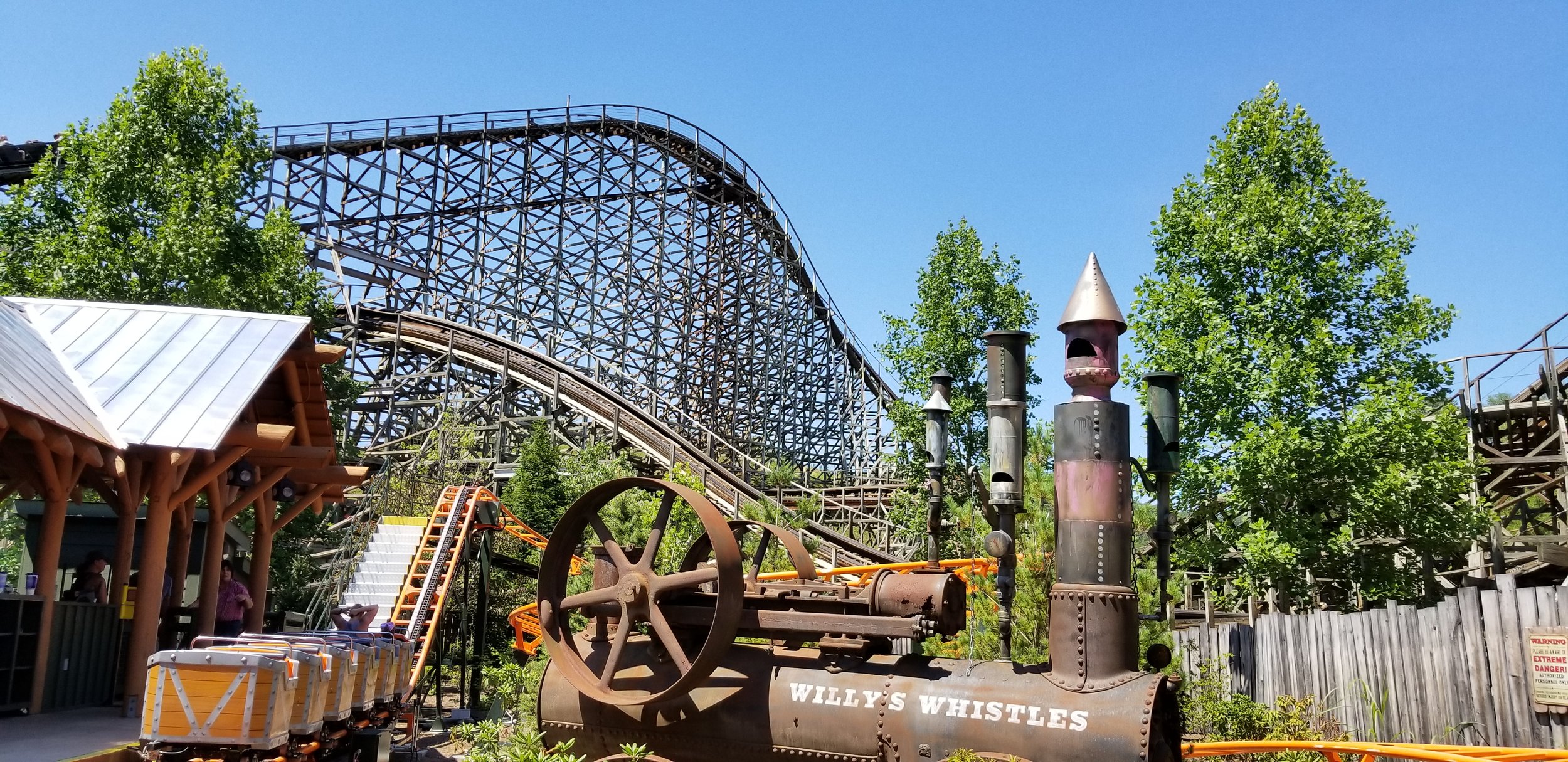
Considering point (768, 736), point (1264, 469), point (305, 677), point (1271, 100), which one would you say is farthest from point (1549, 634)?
point (1271, 100)

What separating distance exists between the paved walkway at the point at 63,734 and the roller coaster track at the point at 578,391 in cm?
1225

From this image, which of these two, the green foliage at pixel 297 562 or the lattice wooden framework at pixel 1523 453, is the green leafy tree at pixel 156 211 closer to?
the green foliage at pixel 297 562

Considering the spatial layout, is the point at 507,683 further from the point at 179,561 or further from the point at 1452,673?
the point at 1452,673

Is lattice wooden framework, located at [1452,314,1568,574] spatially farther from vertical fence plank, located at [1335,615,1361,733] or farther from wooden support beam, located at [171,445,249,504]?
wooden support beam, located at [171,445,249,504]

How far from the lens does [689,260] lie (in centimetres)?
2708

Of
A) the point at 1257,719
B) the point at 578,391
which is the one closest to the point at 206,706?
the point at 1257,719

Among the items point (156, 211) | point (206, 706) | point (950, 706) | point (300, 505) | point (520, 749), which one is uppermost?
point (156, 211)

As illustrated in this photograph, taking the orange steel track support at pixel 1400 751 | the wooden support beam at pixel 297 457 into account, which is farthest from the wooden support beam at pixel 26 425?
the orange steel track support at pixel 1400 751

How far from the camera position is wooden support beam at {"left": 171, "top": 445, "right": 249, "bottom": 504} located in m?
9.72

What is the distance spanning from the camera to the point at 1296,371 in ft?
43.4

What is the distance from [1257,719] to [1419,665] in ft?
4.22

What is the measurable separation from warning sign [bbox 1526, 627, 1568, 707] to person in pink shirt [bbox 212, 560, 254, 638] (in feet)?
36.5

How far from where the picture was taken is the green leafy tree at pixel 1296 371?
12.9m

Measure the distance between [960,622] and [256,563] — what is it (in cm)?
925
